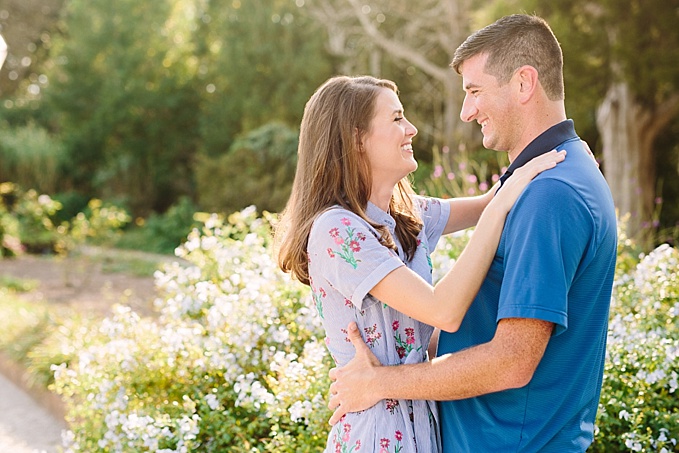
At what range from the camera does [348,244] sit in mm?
1791

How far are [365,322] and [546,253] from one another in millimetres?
537

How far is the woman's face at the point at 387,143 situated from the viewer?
196 cm

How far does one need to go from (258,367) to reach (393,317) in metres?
1.77

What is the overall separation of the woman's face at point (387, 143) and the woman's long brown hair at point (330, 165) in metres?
0.02

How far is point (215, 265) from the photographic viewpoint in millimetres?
4559

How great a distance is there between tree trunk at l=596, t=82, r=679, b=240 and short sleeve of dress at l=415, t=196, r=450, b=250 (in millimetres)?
6986

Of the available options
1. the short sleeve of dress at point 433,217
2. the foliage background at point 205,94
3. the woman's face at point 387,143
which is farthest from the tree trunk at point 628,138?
the woman's face at point 387,143

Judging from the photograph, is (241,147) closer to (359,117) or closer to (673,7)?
(673,7)

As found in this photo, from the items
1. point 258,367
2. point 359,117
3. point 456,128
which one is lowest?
point 258,367

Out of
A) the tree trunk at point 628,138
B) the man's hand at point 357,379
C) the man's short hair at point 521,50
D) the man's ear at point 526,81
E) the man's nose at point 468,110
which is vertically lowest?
the man's hand at point 357,379

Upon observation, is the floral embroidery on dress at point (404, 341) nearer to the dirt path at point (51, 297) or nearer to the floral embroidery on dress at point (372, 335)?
the floral embroidery on dress at point (372, 335)

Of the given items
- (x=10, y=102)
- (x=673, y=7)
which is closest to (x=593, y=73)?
(x=673, y=7)

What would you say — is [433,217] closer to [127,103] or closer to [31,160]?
[31,160]

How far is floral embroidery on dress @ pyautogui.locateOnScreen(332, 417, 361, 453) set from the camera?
6.17 feet
